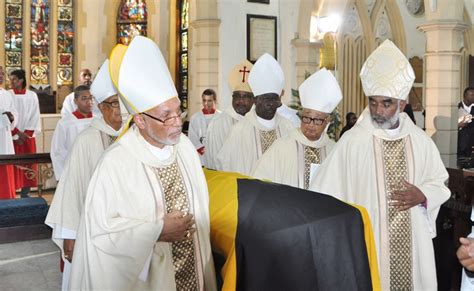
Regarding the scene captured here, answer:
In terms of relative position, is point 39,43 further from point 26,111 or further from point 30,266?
point 30,266

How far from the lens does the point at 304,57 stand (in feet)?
37.8

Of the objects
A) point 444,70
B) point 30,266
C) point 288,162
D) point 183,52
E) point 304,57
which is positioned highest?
point 183,52

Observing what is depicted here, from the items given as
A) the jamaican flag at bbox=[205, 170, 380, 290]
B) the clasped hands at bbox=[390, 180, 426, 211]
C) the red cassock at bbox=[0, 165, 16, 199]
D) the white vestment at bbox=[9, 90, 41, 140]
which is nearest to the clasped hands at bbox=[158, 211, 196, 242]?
the jamaican flag at bbox=[205, 170, 380, 290]

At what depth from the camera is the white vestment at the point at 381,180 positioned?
3641 mm

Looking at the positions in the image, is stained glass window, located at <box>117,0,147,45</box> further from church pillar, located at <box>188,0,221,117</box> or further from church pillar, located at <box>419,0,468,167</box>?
church pillar, located at <box>419,0,468,167</box>

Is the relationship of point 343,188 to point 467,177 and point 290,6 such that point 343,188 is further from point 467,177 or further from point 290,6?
point 290,6

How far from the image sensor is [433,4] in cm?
856

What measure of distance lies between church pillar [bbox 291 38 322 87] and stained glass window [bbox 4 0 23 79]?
19.2 feet

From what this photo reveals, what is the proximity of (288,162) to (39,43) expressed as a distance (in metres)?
10.2

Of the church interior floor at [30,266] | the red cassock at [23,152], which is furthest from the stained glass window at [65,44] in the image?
the church interior floor at [30,266]

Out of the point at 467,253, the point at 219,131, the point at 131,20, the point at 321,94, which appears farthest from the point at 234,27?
the point at 467,253

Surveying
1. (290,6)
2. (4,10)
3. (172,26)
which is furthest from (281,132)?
(4,10)

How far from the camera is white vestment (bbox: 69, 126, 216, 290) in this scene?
2314mm

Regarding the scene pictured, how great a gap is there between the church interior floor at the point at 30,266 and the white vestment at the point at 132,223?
3.02 meters
